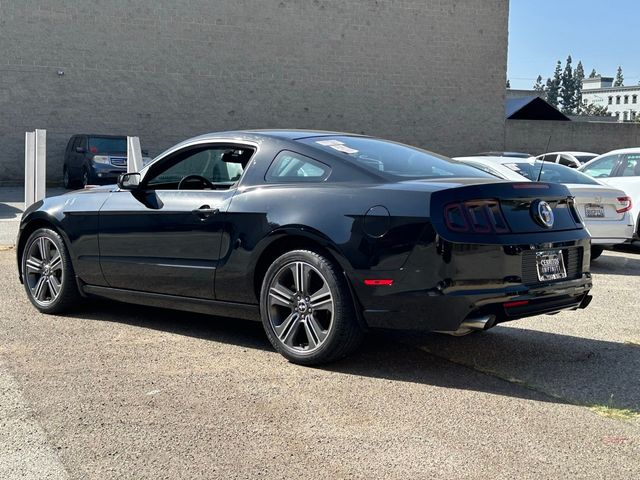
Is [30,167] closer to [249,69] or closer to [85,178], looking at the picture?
[85,178]

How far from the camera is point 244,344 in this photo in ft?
19.8

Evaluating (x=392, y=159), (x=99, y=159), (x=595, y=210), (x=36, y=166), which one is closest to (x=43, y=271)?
(x=392, y=159)

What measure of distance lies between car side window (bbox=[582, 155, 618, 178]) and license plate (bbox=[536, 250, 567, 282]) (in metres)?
8.19

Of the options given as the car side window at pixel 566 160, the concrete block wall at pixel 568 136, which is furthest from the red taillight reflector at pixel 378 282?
the concrete block wall at pixel 568 136

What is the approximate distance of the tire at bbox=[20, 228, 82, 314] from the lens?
6836mm

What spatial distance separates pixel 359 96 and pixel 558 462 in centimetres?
2632

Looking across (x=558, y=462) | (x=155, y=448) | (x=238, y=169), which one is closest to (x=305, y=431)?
(x=155, y=448)

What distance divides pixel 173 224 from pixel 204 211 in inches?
12.8

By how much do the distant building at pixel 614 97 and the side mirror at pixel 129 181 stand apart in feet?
466

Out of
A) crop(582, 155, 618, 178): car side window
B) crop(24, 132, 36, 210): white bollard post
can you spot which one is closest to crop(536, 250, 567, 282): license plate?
crop(582, 155, 618, 178): car side window

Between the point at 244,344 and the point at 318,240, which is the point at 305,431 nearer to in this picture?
the point at 318,240

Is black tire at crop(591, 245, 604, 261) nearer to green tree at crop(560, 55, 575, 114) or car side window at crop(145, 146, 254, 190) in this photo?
car side window at crop(145, 146, 254, 190)

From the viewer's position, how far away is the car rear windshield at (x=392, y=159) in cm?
557

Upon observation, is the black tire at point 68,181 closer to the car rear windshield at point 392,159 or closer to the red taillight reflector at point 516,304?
the car rear windshield at point 392,159
